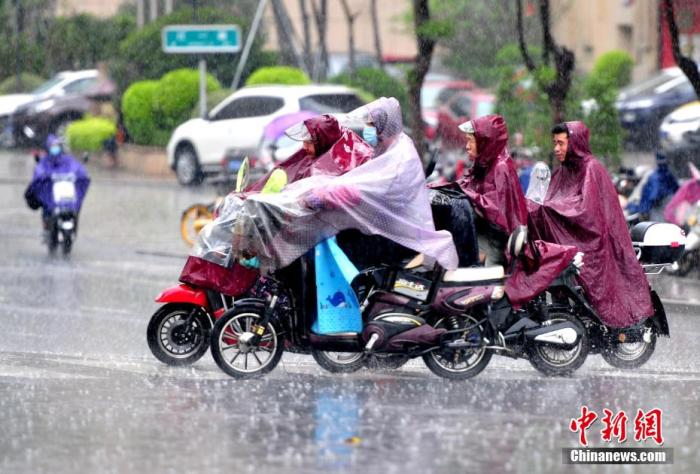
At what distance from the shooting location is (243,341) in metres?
10.3

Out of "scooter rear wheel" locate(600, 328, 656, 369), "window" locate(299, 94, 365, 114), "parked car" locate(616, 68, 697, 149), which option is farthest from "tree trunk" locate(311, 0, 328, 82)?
"scooter rear wheel" locate(600, 328, 656, 369)

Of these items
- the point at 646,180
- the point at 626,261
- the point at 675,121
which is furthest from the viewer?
the point at 675,121

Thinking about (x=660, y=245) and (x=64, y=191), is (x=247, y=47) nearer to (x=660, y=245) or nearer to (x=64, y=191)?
(x=64, y=191)

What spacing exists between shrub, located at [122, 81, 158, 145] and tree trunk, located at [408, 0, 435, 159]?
9.72 m

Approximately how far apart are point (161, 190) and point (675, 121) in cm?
856

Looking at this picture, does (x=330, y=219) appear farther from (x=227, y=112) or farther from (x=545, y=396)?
(x=227, y=112)

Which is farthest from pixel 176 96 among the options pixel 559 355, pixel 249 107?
pixel 559 355

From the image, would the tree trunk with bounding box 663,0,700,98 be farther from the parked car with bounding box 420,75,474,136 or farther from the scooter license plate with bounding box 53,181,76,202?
the parked car with bounding box 420,75,474,136

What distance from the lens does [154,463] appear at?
7.89 m

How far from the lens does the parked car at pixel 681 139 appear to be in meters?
26.2

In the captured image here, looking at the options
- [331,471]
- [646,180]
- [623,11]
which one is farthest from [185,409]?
[623,11]

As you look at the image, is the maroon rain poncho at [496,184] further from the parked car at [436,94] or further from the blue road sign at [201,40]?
the parked car at [436,94]

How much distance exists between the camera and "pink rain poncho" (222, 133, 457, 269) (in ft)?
33.3

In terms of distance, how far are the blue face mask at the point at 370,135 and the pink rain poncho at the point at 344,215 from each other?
372 millimetres
